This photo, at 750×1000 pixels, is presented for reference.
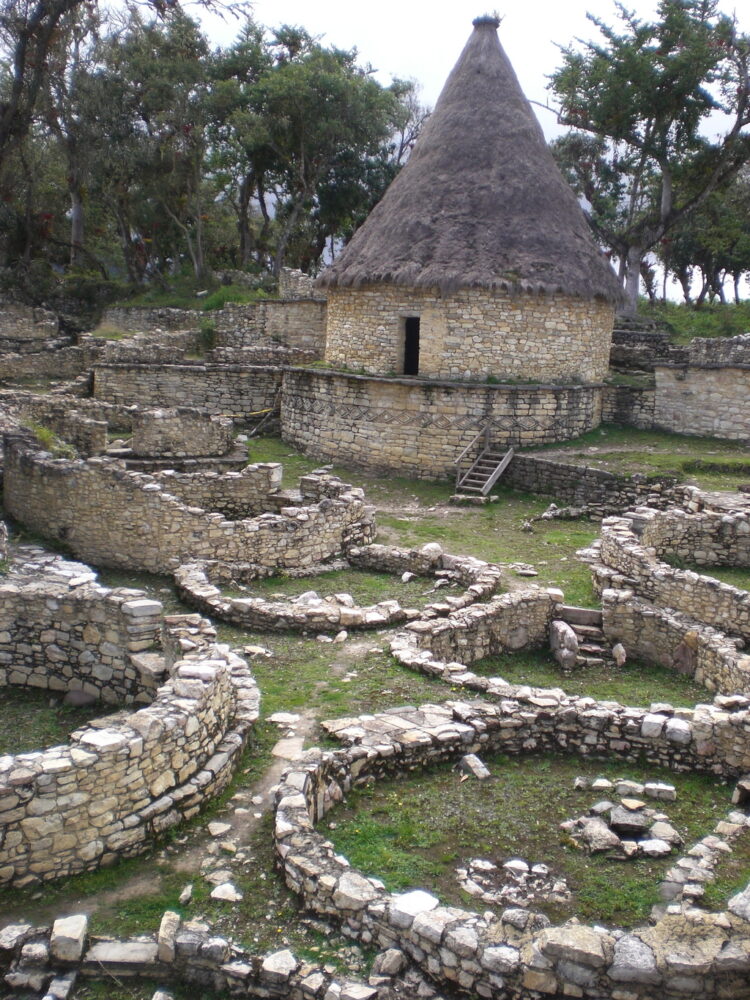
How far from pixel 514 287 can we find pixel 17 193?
77.8ft

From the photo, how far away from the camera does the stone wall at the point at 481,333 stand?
17609 mm

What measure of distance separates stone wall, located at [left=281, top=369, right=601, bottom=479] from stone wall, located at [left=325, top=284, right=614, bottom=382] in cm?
55

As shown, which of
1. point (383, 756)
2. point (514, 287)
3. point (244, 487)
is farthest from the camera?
point (514, 287)

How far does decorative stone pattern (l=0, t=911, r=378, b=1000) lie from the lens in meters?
4.29

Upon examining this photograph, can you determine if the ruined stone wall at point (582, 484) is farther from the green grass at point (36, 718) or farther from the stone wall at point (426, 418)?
the green grass at point (36, 718)

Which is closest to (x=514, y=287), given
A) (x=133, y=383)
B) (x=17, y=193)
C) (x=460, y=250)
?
(x=460, y=250)

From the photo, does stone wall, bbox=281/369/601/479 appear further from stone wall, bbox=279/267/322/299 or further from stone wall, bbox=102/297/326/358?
stone wall, bbox=279/267/322/299

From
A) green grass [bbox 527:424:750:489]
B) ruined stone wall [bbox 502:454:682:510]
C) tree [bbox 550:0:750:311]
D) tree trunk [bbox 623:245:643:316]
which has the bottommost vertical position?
ruined stone wall [bbox 502:454:682:510]

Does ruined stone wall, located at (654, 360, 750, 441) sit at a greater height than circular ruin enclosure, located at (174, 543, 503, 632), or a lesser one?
greater

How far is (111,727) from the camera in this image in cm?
533

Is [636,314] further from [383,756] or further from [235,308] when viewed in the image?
[383,756]

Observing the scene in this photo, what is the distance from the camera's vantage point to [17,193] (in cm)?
3241

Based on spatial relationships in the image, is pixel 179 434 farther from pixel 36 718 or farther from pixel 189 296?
pixel 189 296

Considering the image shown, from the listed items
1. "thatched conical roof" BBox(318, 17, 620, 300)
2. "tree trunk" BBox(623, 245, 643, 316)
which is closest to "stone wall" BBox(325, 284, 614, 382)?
"thatched conical roof" BBox(318, 17, 620, 300)
